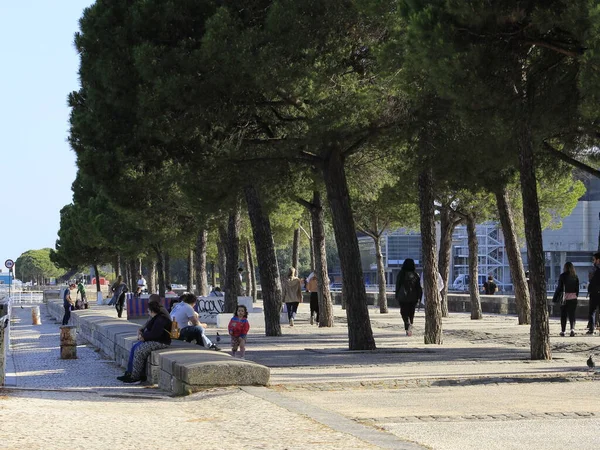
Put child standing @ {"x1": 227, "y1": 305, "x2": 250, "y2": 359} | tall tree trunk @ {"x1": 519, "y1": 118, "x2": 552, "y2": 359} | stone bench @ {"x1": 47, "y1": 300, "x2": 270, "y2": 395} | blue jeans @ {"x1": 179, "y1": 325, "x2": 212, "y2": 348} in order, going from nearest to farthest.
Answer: stone bench @ {"x1": 47, "y1": 300, "x2": 270, "y2": 395}
tall tree trunk @ {"x1": 519, "y1": 118, "x2": 552, "y2": 359}
child standing @ {"x1": 227, "y1": 305, "x2": 250, "y2": 359}
blue jeans @ {"x1": 179, "y1": 325, "x2": 212, "y2": 348}

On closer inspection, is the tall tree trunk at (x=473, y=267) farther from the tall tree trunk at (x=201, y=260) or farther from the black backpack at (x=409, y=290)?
the tall tree trunk at (x=201, y=260)

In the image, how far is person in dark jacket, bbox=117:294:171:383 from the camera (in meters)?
15.9

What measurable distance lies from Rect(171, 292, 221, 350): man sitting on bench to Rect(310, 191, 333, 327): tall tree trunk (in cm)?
1021

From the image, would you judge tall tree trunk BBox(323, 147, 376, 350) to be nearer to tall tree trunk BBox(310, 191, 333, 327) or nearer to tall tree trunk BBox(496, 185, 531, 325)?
tall tree trunk BBox(496, 185, 531, 325)

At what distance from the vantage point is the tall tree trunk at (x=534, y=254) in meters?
16.6

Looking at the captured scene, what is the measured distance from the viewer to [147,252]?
6147 cm

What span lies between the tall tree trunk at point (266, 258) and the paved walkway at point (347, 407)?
595cm

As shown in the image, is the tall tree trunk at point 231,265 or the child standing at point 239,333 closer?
the child standing at point 239,333

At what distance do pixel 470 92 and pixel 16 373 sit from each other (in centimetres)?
1018

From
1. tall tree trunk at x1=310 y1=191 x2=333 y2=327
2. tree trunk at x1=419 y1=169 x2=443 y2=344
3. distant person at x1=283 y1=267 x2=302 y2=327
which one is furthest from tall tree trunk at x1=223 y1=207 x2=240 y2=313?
tree trunk at x1=419 y1=169 x2=443 y2=344

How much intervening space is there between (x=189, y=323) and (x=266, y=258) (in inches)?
245

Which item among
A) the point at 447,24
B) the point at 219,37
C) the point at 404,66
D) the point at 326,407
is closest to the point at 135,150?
the point at 219,37

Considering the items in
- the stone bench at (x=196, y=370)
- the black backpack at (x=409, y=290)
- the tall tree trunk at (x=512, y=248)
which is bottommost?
the stone bench at (x=196, y=370)

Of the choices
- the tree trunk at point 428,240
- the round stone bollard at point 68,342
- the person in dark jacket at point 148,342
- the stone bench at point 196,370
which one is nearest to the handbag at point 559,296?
the tree trunk at point 428,240
